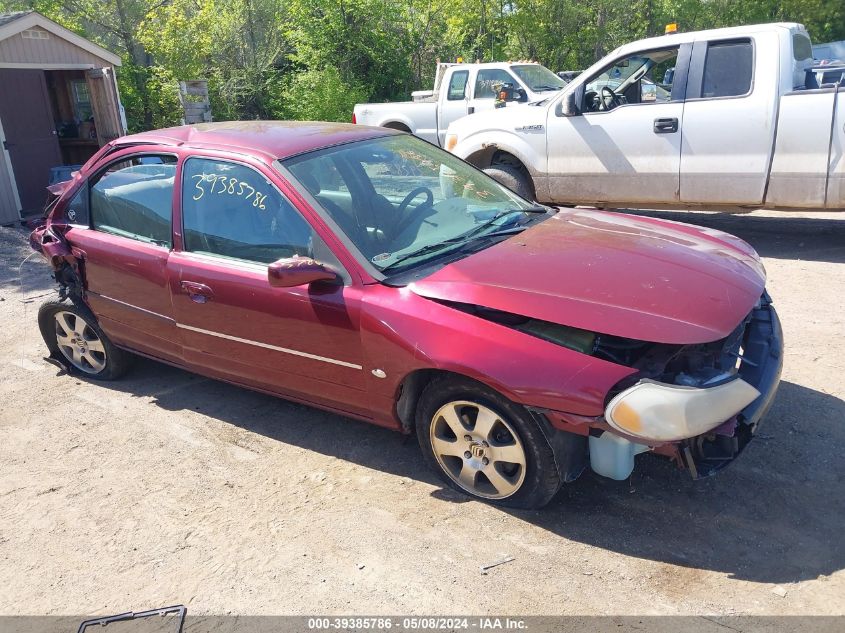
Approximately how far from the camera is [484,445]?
332 cm

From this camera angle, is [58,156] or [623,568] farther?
[58,156]

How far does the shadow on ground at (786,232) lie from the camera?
23.3 ft

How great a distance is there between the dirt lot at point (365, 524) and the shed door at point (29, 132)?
8732 mm

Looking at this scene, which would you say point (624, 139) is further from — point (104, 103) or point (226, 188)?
point (104, 103)

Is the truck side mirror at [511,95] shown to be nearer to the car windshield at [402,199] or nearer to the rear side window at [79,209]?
the car windshield at [402,199]

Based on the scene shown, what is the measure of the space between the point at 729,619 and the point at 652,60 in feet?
21.4

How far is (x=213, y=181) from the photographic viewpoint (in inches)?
163

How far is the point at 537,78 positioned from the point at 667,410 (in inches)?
455

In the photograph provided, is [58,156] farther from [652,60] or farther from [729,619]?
[729,619]

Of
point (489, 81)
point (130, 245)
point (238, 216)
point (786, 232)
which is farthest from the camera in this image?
point (489, 81)

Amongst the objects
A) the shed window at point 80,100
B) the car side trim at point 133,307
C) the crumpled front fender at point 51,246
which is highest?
the shed window at point 80,100

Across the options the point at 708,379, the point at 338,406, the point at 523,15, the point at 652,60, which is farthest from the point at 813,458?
the point at 523,15

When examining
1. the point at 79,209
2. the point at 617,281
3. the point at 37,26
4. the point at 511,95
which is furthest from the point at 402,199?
the point at 37,26

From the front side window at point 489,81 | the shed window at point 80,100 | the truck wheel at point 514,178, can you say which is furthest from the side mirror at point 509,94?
the shed window at point 80,100
